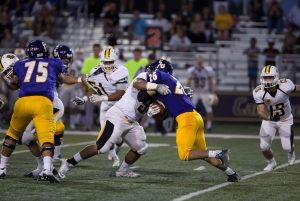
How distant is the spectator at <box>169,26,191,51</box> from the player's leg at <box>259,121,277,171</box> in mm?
10483

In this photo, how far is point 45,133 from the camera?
964 cm

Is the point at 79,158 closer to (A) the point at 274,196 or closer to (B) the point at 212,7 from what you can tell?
(A) the point at 274,196

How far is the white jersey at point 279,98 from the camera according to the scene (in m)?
11.7

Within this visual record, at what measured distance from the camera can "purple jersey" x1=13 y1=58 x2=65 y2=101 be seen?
976cm

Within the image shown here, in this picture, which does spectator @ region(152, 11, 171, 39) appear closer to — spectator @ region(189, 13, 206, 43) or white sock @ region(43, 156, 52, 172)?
spectator @ region(189, 13, 206, 43)

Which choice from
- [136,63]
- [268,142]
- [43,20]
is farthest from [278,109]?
[43,20]

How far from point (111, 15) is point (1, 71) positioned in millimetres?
12646

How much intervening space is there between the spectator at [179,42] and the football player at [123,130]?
11.9 m

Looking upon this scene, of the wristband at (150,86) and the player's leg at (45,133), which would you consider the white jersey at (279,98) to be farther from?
the player's leg at (45,133)

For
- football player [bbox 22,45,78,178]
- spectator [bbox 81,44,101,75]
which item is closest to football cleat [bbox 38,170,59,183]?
football player [bbox 22,45,78,178]

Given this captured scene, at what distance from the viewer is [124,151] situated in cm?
1420

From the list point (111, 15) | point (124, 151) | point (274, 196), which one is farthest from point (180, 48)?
point (274, 196)

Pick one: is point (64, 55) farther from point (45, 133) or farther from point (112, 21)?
point (112, 21)

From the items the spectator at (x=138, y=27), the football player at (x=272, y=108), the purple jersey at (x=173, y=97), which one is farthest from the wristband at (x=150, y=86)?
the spectator at (x=138, y=27)
